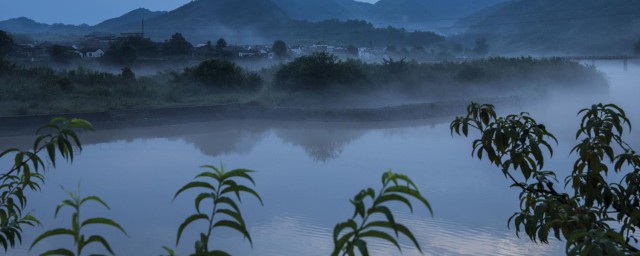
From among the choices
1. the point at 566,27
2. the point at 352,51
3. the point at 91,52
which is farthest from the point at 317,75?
the point at 566,27

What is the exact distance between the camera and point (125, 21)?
17100cm

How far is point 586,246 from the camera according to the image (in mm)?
1846

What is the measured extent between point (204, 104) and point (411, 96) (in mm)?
11649

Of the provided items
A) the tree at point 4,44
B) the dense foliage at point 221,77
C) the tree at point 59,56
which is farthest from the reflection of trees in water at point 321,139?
the tree at point 4,44

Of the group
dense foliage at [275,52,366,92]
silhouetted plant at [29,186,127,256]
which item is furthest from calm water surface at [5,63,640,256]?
dense foliage at [275,52,366,92]

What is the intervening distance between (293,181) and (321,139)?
7229 mm

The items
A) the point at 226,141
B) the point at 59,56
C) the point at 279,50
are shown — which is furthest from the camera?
the point at 279,50

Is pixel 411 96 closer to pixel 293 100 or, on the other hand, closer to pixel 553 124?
pixel 293 100

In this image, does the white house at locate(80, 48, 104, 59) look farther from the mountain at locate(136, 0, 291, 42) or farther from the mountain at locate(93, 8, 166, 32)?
the mountain at locate(93, 8, 166, 32)

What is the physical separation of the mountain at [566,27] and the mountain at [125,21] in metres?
76.8

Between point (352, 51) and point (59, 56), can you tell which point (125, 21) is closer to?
point (352, 51)

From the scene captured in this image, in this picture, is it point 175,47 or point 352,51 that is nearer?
point 175,47

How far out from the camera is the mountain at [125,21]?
154 meters

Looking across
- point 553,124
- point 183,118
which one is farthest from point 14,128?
point 553,124
